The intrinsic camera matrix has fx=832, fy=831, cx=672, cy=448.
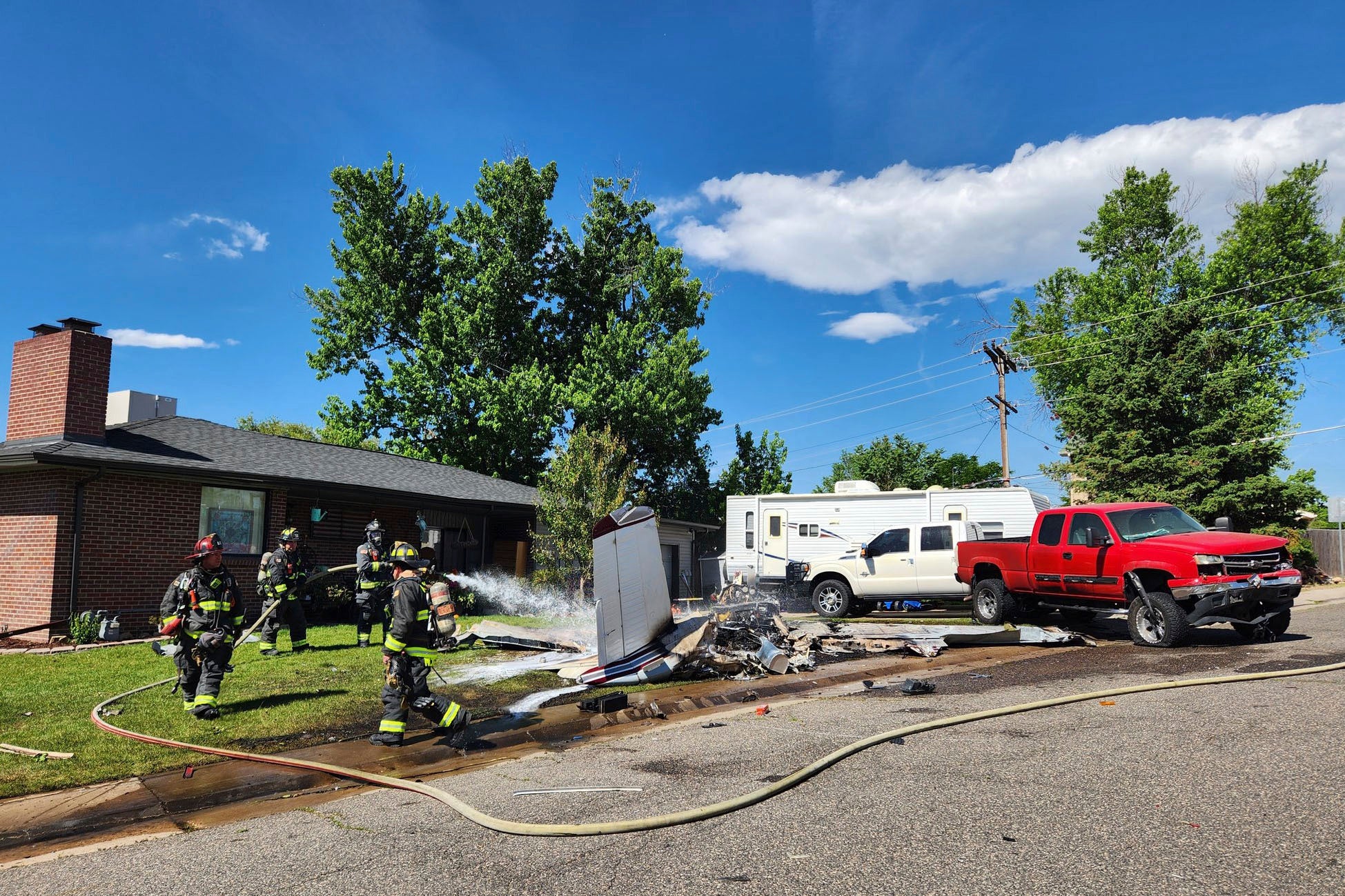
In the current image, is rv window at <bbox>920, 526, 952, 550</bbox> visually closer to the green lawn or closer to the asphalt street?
the green lawn

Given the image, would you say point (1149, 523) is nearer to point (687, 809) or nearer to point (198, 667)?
point (687, 809)

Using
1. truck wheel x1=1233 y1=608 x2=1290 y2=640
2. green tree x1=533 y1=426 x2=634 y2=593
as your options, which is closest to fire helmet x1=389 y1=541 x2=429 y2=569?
truck wheel x1=1233 y1=608 x2=1290 y2=640

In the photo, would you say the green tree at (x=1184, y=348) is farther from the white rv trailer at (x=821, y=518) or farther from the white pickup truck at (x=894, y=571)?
the white pickup truck at (x=894, y=571)

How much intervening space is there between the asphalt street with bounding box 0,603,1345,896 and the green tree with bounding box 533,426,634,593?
1347cm

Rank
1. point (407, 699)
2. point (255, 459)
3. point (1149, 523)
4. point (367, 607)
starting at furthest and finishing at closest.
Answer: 1. point (255, 459)
2. point (367, 607)
3. point (1149, 523)
4. point (407, 699)

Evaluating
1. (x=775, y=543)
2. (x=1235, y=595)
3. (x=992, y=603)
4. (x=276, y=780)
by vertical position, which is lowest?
(x=276, y=780)

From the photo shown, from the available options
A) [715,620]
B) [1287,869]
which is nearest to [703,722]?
[715,620]

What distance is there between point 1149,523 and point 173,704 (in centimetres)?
1237

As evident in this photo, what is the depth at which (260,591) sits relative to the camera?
1198 centimetres

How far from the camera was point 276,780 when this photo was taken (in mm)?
6035

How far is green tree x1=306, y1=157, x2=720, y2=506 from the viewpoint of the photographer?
29.8 metres

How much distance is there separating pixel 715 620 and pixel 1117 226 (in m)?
32.4

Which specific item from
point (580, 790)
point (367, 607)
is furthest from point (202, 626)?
point (580, 790)

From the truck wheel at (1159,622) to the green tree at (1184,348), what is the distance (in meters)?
14.3
